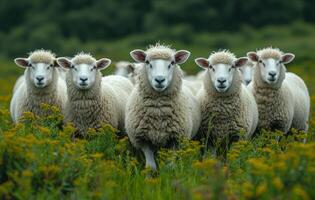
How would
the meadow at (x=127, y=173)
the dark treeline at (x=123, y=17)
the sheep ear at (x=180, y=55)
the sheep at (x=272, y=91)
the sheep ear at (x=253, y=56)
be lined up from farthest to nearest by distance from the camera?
the dark treeline at (x=123, y=17) → the sheep ear at (x=253, y=56) → the sheep at (x=272, y=91) → the sheep ear at (x=180, y=55) → the meadow at (x=127, y=173)

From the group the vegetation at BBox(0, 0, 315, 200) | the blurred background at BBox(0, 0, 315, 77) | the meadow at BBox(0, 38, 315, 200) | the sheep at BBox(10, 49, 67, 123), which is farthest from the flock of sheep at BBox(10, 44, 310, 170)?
the blurred background at BBox(0, 0, 315, 77)

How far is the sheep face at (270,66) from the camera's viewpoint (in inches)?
357

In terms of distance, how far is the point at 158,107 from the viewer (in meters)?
7.91

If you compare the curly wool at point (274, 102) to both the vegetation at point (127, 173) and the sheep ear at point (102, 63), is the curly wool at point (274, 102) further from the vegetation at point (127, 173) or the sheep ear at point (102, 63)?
the vegetation at point (127, 173)

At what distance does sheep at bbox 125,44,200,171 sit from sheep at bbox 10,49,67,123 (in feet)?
4.55

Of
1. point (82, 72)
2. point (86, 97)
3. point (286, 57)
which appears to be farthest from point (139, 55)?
point (286, 57)

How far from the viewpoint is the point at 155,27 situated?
47688mm

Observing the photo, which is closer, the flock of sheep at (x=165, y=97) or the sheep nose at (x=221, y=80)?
the flock of sheep at (x=165, y=97)

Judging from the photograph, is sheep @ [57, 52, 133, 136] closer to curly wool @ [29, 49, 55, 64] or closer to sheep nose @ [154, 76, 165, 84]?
curly wool @ [29, 49, 55, 64]

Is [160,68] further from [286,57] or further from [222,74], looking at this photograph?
[286,57]

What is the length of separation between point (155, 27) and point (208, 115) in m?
39.5

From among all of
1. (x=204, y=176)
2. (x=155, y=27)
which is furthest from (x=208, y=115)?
(x=155, y=27)

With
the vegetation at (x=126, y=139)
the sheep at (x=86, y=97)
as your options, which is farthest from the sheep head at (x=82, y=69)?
the vegetation at (x=126, y=139)

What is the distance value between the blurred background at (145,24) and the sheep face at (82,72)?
32698 millimetres
